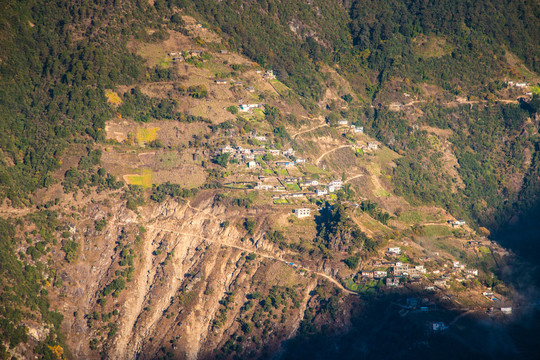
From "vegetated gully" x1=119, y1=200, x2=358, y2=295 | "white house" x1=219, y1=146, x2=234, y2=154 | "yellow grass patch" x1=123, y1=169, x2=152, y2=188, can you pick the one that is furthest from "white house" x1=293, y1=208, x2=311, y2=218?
"yellow grass patch" x1=123, y1=169, x2=152, y2=188

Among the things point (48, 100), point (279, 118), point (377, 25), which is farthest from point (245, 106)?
point (377, 25)

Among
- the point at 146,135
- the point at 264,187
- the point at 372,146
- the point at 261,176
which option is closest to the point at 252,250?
the point at 264,187

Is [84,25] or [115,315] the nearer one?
[115,315]

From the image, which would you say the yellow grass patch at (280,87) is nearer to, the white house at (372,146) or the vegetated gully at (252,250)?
the white house at (372,146)

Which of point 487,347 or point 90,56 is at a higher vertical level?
point 90,56

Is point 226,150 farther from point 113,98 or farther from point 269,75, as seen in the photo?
point 269,75

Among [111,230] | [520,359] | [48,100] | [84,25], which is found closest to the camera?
[520,359]

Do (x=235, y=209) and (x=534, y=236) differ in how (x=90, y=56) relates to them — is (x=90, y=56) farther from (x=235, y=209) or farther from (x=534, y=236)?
(x=534, y=236)
